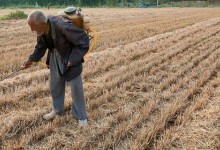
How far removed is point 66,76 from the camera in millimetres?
4680

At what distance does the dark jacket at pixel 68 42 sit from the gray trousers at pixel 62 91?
128 millimetres

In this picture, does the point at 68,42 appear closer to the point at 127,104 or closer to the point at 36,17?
the point at 36,17

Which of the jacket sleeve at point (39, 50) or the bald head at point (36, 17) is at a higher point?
the bald head at point (36, 17)

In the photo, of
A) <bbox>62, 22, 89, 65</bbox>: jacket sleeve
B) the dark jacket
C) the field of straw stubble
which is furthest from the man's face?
the field of straw stubble

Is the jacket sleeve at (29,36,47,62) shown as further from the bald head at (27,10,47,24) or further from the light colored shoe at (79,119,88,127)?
the light colored shoe at (79,119,88,127)

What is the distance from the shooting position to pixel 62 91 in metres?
5.00

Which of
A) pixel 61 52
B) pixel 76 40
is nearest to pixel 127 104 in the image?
pixel 61 52

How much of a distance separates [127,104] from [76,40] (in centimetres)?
185

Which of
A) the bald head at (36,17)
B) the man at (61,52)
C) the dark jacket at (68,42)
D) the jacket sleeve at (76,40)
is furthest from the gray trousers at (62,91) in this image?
the bald head at (36,17)

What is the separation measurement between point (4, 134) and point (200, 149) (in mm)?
2494

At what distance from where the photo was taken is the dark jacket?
14.1ft

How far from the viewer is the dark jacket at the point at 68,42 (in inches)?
169

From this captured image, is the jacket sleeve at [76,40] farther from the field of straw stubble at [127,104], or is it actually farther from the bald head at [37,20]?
the field of straw stubble at [127,104]

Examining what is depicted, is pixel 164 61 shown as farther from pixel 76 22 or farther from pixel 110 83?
pixel 76 22
